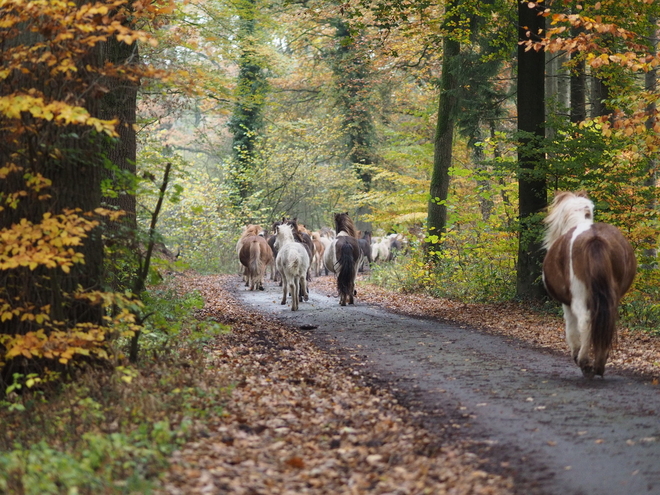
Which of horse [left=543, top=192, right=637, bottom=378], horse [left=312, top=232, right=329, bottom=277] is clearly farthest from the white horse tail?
horse [left=543, top=192, right=637, bottom=378]

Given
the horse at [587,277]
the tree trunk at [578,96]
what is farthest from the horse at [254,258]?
the horse at [587,277]

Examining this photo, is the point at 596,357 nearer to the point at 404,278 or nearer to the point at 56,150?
the point at 56,150

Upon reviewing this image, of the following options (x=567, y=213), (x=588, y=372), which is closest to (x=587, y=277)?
(x=588, y=372)

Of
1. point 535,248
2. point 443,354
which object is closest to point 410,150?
point 535,248

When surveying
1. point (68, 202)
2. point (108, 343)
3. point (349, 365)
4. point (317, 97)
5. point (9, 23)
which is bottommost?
point (349, 365)

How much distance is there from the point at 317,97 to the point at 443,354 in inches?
1080

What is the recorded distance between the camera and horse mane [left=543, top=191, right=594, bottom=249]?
8602 millimetres

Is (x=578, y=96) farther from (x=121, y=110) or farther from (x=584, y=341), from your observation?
(x=584, y=341)

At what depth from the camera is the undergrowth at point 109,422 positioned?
171 inches

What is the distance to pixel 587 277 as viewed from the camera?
7656mm

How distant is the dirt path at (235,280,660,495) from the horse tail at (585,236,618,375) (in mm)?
491

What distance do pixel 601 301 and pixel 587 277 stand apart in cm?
30

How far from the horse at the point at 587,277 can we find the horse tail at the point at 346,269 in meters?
8.90

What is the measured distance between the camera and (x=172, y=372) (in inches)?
294
